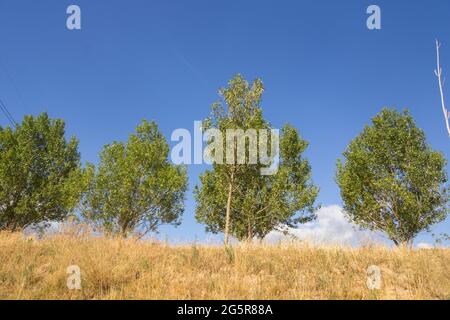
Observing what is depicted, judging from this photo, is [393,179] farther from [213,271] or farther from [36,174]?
[36,174]

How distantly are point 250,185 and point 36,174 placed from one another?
61.6ft

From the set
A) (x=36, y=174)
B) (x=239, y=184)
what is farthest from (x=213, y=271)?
(x=36, y=174)

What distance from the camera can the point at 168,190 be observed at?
102ft

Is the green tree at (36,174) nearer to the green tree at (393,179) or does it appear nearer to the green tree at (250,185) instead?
the green tree at (250,185)

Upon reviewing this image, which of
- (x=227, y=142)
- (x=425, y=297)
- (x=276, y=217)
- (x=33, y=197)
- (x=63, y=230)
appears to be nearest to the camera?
(x=425, y=297)

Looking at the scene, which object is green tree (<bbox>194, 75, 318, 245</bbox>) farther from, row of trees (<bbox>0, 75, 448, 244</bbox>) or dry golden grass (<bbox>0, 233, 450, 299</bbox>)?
dry golden grass (<bbox>0, 233, 450, 299</bbox>)

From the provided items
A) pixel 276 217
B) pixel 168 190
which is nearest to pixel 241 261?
pixel 276 217

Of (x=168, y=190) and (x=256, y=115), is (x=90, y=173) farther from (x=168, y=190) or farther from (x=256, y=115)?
(x=256, y=115)

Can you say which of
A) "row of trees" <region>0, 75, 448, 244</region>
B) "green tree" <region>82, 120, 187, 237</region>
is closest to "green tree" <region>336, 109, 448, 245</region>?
"row of trees" <region>0, 75, 448, 244</region>

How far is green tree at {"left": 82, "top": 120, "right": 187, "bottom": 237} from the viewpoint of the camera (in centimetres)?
2986

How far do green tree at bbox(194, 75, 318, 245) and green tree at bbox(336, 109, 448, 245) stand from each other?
3515 mm

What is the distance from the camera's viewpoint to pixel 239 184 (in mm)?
27844

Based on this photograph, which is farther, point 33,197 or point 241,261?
point 33,197

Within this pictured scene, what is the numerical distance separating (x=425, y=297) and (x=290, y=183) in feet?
70.9
